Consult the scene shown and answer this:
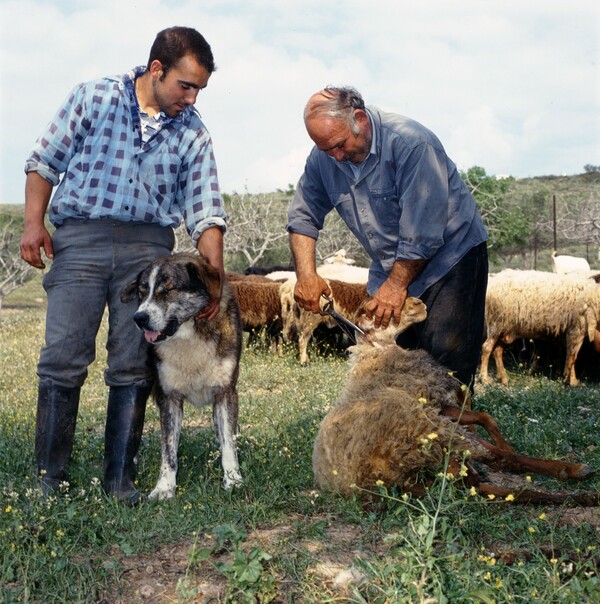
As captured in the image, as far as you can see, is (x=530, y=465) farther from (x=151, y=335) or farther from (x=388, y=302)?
(x=151, y=335)

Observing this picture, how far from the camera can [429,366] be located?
173 inches

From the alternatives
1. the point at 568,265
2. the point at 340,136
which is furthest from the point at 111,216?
the point at 568,265

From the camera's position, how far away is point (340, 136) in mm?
4270

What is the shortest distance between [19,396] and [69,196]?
496 centimetres

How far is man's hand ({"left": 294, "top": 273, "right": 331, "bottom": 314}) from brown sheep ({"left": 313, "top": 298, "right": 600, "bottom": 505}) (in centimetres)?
58

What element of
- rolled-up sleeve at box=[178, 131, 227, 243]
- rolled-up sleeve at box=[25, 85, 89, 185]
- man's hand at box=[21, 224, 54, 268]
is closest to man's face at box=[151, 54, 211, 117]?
rolled-up sleeve at box=[178, 131, 227, 243]

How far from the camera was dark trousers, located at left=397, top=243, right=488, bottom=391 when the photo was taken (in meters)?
4.57

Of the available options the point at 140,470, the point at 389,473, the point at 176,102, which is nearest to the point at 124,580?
the point at 389,473

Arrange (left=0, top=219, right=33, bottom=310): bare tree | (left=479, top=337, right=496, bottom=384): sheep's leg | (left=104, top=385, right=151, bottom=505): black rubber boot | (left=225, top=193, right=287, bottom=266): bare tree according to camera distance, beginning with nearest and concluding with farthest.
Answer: (left=104, top=385, right=151, bottom=505): black rubber boot → (left=479, top=337, right=496, bottom=384): sheep's leg → (left=0, top=219, right=33, bottom=310): bare tree → (left=225, top=193, right=287, bottom=266): bare tree

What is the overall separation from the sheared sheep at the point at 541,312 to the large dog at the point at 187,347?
6.67 meters

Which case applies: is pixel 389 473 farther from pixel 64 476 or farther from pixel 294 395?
pixel 294 395

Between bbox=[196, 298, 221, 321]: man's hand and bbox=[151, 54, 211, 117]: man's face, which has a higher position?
bbox=[151, 54, 211, 117]: man's face

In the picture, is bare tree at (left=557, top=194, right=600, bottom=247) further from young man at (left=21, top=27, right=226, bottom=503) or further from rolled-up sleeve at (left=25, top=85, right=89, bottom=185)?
rolled-up sleeve at (left=25, top=85, right=89, bottom=185)

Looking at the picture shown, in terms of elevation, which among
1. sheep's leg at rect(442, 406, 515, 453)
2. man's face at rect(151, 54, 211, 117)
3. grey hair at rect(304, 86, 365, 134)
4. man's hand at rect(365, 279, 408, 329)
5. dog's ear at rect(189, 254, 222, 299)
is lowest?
sheep's leg at rect(442, 406, 515, 453)
